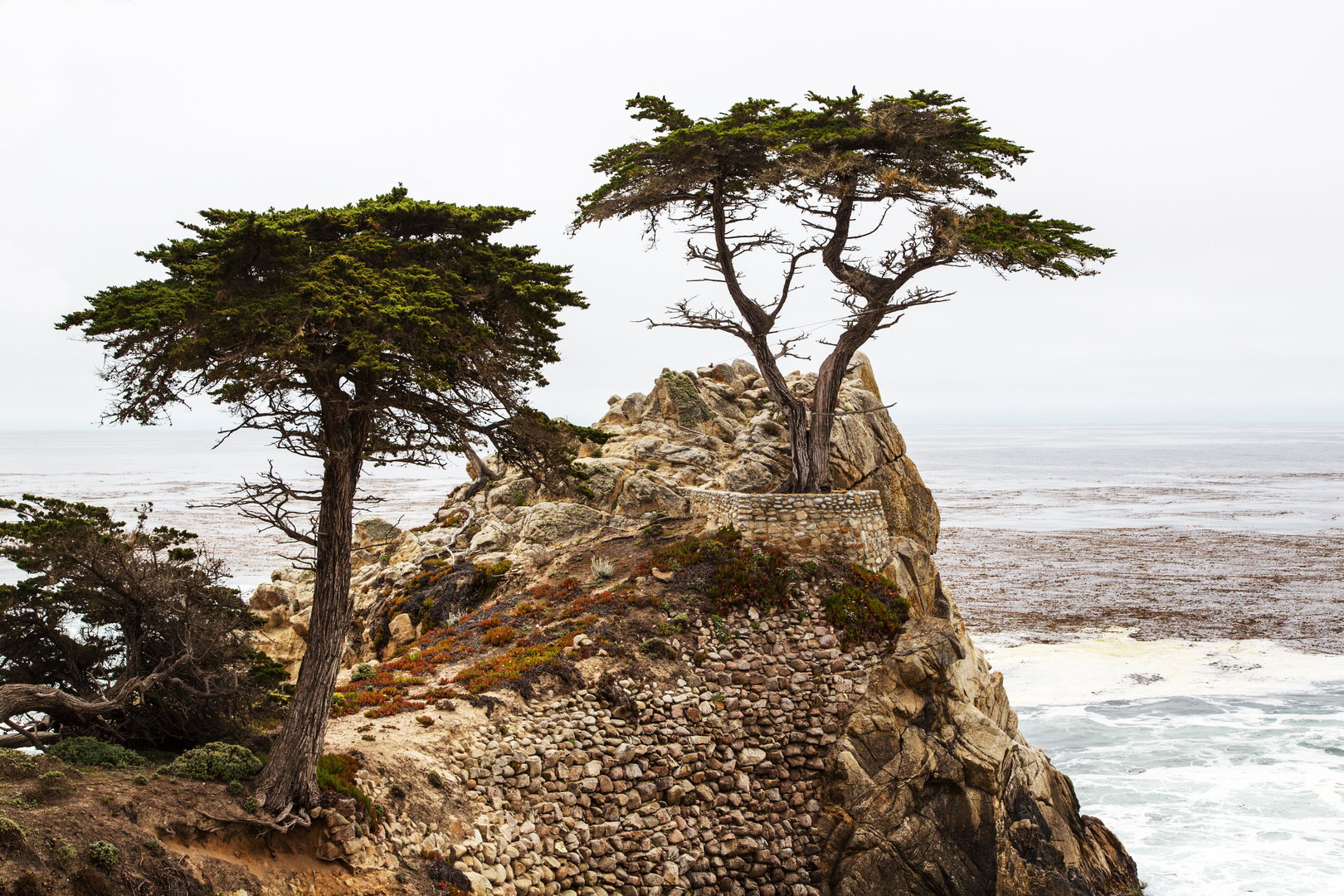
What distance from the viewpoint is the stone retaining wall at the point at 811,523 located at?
65.8 feet

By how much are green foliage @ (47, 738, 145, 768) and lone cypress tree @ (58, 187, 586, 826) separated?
1887mm

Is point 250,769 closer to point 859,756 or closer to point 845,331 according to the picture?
point 859,756

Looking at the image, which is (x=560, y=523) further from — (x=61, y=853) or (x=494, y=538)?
(x=61, y=853)

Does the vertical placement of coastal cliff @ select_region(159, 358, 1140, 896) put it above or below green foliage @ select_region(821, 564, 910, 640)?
below

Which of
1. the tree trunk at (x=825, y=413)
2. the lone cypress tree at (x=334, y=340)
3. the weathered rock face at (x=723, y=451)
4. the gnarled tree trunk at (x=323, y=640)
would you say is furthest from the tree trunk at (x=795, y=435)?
the gnarled tree trunk at (x=323, y=640)

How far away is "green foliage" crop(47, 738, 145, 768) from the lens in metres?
10.9

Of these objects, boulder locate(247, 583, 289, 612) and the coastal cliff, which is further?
boulder locate(247, 583, 289, 612)

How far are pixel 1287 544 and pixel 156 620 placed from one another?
6839cm

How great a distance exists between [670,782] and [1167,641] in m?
30.6

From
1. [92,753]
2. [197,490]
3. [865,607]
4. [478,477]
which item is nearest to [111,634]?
[92,753]

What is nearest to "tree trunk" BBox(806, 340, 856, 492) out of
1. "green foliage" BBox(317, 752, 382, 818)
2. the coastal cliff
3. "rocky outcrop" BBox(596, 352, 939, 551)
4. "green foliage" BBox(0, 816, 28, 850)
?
"rocky outcrop" BBox(596, 352, 939, 551)

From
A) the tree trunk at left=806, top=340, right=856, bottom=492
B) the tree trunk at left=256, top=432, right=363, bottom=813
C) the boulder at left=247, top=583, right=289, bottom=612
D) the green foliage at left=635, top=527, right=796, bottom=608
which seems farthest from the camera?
the boulder at left=247, top=583, right=289, bottom=612

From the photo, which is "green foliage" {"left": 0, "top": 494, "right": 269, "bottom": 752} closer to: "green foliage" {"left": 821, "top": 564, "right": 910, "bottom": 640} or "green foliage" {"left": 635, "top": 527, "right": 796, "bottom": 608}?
"green foliage" {"left": 635, "top": 527, "right": 796, "bottom": 608}

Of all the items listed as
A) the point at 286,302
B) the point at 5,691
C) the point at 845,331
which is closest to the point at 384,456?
the point at 286,302
